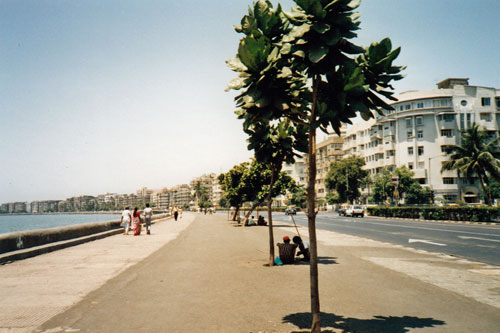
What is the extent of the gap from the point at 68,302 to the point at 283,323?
3.87 meters

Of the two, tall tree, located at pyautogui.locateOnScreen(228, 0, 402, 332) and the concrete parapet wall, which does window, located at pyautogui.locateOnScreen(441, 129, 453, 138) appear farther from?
tall tree, located at pyautogui.locateOnScreen(228, 0, 402, 332)

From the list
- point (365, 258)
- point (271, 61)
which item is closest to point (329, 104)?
point (271, 61)

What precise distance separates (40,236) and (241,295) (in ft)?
35.2

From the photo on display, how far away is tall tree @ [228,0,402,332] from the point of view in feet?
12.9

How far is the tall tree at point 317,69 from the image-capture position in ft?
12.9

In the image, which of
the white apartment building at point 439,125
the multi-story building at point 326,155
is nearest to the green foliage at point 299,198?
the multi-story building at point 326,155

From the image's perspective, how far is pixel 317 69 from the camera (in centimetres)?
414

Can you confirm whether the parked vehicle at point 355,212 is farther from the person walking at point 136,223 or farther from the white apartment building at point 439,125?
the person walking at point 136,223

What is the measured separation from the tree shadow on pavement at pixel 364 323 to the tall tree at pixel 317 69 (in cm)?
77

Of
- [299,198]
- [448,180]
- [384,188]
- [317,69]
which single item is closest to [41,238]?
[317,69]

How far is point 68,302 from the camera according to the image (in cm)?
630

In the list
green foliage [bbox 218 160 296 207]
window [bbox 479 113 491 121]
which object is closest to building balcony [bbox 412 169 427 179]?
window [bbox 479 113 491 121]

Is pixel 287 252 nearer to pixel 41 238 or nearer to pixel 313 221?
pixel 313 221

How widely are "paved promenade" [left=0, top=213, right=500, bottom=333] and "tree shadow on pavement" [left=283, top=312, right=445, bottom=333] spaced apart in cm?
1
